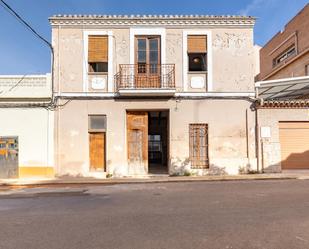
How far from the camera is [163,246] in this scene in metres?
4.65

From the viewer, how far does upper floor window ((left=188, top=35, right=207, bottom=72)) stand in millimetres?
15445

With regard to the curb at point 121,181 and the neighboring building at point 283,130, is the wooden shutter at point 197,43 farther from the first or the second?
the curb at point 121,181

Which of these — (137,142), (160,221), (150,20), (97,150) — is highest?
(150,20)

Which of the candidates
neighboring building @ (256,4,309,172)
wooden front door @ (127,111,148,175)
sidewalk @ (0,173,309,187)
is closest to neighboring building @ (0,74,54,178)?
sidewalk @ (0,173,309,187)

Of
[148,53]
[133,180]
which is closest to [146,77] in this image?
[148,53]

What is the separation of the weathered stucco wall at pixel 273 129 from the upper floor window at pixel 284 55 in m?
10.8

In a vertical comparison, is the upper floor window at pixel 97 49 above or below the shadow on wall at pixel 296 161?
above

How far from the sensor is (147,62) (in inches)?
607

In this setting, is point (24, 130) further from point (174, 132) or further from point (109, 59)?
point (174, 132)

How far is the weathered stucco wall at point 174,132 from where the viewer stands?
15.1 metres

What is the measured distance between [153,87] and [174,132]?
7.49ft

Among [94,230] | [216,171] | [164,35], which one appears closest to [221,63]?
[164,35]

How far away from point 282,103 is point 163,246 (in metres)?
12.6

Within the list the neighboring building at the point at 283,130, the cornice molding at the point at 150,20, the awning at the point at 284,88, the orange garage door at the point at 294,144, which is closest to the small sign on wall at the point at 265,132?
the neighboring building at the point at 283,130
